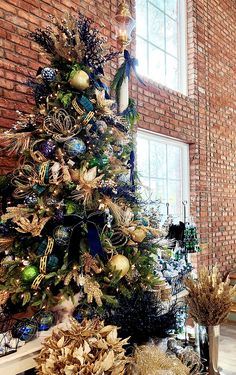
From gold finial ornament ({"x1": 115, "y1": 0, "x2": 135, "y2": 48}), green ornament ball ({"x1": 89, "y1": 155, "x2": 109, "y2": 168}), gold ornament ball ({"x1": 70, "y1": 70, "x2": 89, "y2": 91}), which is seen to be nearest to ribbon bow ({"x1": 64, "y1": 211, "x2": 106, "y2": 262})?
green ornament ball ({"x1": 89, "y1": 155, "x2": 109, "y2": 168})

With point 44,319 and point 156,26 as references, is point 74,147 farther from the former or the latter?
point 156,26

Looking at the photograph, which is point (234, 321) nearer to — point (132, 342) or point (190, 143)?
point (190, 143)

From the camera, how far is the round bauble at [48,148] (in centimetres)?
177

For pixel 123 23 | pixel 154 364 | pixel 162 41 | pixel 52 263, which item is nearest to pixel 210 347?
pixel 154 364

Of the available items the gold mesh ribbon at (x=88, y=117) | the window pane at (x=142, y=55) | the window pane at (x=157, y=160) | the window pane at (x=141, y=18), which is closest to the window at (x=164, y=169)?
the window pane at (x=157, y=160)

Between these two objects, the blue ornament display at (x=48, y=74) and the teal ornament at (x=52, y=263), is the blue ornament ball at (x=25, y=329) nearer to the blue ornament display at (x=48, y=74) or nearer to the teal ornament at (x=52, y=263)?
the teal ornament at (x=52, y=263)

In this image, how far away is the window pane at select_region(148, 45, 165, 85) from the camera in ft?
12.3

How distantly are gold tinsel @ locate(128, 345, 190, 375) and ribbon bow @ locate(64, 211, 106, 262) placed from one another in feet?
1.62

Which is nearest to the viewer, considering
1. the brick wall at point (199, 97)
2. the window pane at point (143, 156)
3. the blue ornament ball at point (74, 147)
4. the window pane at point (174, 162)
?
the blue ornament ball at point (74, 147)

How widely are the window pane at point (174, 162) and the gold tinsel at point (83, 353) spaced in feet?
9.03

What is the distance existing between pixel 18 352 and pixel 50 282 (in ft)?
1.11

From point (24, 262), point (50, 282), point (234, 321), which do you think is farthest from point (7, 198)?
point (234, 321)

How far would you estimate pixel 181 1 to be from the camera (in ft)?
13.6

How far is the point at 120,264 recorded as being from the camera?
178 centimetres
